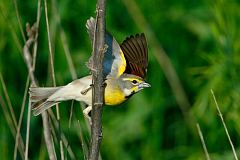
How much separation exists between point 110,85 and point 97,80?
0.61 metres

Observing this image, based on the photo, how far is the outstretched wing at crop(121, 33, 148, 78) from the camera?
383cm

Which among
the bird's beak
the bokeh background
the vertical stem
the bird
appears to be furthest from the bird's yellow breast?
the bokeh background

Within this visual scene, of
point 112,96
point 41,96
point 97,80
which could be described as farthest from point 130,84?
point 97,80

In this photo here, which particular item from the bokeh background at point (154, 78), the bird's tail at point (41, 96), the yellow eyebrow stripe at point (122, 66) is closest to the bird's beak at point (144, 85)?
the yellow eyebrow stripe at point (122, 66)

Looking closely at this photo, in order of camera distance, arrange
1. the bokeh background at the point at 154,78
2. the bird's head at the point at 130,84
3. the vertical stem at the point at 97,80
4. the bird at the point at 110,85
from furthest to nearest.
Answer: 1. the bokeh background at the point at 154,78
2. the bird's head at the point at 130,84
3. the bird at the point at 110,85
4. the vertical stem at the point at 97,80

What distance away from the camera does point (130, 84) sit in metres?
3.80

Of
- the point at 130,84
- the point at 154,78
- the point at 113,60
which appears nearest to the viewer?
the point at 113,60

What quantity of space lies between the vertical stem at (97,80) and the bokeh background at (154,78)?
6.15 feet

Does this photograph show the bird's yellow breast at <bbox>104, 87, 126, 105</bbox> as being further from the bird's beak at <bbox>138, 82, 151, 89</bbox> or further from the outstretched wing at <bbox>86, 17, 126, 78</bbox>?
the bird's beak at <bbox>138, 82, 151, 89</bbox>

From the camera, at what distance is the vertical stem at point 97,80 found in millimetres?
2986

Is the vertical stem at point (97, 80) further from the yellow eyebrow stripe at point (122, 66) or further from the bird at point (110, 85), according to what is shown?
the yellow eyebrow stripe at point (122, 66)

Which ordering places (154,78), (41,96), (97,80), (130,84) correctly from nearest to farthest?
(97,80) → (41,96) → (130,84) → (154,78)

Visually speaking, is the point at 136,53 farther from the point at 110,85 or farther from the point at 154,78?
the point at 154,78

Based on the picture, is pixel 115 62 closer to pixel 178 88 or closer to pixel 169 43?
pixel 178 88
